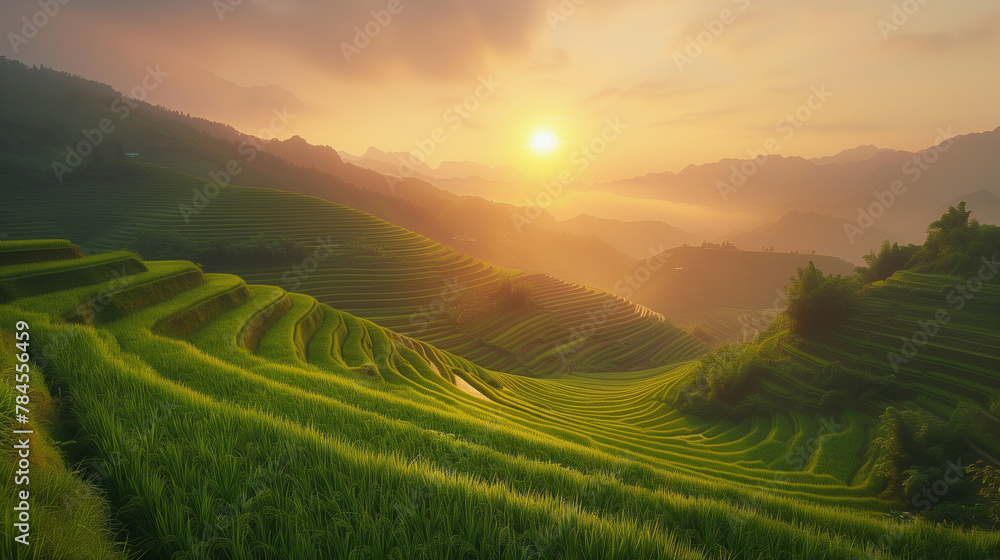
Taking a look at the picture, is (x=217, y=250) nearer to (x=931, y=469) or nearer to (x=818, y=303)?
(x=818, y=303)

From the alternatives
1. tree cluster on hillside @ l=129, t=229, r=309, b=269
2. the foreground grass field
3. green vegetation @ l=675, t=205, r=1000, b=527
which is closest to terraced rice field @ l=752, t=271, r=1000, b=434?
green vegetation @ l=675, t=205, r=1000, b=527

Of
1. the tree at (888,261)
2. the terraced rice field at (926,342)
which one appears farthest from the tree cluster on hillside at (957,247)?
the terraced rice field at (926,342)

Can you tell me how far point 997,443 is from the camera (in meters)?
12.6

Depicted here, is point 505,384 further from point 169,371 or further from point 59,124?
point 59,124

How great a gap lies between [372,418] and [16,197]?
101 m

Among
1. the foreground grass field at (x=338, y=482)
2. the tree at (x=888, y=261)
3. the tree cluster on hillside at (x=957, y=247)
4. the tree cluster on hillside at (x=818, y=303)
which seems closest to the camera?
the foreground grass field at (x=338, y=482)

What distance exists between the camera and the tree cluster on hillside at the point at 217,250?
47.1 m

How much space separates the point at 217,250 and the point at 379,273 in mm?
21245

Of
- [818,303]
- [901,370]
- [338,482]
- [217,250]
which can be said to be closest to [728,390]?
[901,370]

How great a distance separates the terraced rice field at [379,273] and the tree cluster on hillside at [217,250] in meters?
1.57

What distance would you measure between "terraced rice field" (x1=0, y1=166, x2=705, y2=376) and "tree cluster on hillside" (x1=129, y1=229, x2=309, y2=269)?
1570 millimetres

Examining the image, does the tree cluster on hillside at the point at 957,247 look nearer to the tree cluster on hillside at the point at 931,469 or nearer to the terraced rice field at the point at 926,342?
the terraced rice field at the point at 926,342

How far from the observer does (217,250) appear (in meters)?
48.7

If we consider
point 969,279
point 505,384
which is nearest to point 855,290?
point 969,279
